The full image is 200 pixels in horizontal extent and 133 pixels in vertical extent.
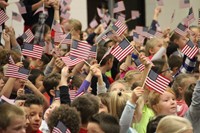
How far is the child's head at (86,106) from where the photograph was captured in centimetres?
Answer: 583

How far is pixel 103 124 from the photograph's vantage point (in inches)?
217

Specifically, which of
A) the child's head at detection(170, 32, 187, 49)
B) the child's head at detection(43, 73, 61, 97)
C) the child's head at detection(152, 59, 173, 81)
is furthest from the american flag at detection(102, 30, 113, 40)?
the child's head at detection(43, 73, 61, 97)

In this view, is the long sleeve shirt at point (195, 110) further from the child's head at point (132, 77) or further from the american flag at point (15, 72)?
the american flag at point (15, 72)

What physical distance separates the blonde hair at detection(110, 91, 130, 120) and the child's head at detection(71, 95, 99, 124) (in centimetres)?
46

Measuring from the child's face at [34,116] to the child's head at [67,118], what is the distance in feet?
2.08

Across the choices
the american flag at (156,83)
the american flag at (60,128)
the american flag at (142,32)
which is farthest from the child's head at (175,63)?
the american flag at (60,128)

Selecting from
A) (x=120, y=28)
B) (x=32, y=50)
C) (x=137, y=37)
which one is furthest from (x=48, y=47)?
(x=32, y=50)

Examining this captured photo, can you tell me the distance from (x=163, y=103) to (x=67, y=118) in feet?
6.33

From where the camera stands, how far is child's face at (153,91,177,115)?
6.87 meters

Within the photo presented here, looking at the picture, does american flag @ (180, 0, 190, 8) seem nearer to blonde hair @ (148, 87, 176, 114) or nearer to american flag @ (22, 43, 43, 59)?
american flag @ (22, 43, 43, 59)

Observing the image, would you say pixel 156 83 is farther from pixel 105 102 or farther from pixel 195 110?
pixel 195 110

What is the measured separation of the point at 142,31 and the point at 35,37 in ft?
5.93

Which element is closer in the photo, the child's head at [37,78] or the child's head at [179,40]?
the child's head at [37,78]

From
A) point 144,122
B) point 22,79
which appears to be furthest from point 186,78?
point 22,79
